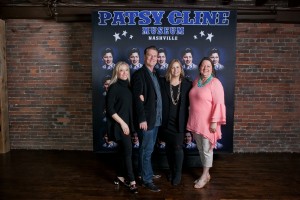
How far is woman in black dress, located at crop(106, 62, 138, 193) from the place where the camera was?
3549 mm

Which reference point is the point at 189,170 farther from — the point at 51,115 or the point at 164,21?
the point at 51,115

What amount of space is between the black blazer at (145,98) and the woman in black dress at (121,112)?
0.09 meters

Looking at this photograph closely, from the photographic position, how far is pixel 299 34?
16.9 ft

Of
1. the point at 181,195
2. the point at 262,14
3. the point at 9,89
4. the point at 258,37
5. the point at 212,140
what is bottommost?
the point at 181,195

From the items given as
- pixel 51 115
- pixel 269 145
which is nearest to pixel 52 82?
pixel 51 115

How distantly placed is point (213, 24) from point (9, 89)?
→ 3.91 m

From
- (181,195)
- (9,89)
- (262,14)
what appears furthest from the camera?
(9,89)

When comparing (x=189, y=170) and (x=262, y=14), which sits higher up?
(x=262, y=14)

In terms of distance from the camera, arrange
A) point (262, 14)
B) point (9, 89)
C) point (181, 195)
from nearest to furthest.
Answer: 1. point (181, 195)
2. point (262, 14)
3. point (9, 89)

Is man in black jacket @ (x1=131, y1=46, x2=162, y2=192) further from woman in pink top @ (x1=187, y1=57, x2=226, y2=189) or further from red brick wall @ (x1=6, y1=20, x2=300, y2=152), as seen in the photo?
red brick wall @ (x1=6, y1=20, x2=300, y2=152)

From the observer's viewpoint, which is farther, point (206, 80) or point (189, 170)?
point (189, 170)

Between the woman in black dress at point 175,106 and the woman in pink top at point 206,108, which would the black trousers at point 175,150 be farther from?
the woman in pink top at point 206,108

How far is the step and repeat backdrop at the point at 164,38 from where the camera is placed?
4516mm

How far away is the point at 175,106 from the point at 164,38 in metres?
1.33
